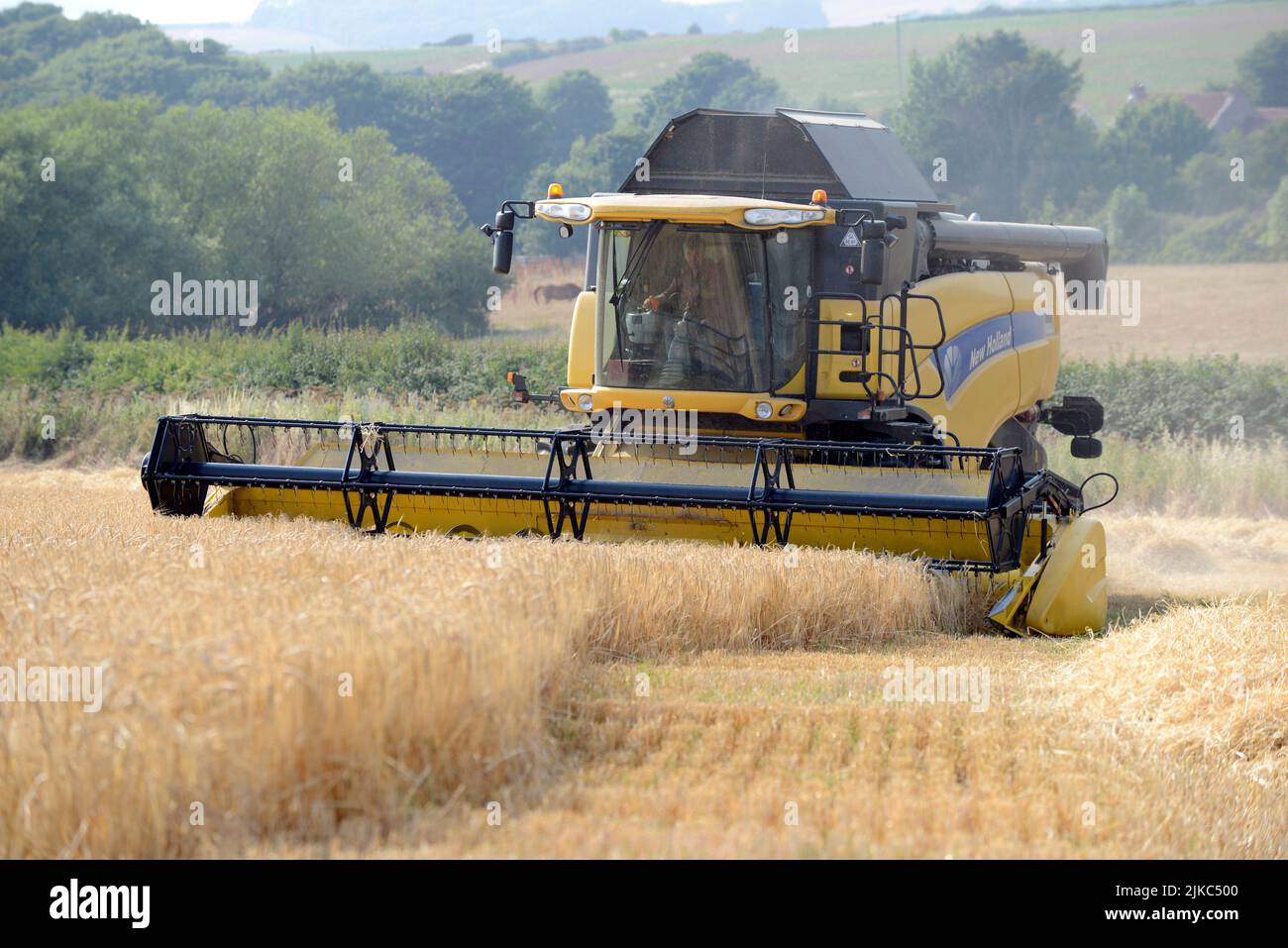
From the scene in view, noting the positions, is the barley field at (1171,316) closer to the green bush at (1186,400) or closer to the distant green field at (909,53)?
the green bush at (1186,400)

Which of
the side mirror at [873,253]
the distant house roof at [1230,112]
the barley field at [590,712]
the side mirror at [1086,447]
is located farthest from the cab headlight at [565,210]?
the distant house roof at [1230,112]

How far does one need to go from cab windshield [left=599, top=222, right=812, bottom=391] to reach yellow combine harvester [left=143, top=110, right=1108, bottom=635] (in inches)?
0.5

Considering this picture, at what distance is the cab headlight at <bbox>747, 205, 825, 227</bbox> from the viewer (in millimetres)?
8680

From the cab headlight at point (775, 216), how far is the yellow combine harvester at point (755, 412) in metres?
0.02

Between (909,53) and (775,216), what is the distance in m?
93.5

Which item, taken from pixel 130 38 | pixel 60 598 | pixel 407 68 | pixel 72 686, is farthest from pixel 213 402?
pixel 407 68

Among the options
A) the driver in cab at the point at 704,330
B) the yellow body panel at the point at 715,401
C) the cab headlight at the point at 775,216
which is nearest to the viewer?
the cab headlight at the point at 775,216

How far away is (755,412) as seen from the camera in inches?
352

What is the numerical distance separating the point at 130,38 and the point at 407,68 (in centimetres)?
2921

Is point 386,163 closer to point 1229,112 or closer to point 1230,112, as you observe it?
point 1229,112

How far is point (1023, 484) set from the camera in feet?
26.9

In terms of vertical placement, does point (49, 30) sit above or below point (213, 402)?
above

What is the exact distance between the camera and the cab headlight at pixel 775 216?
868cm
